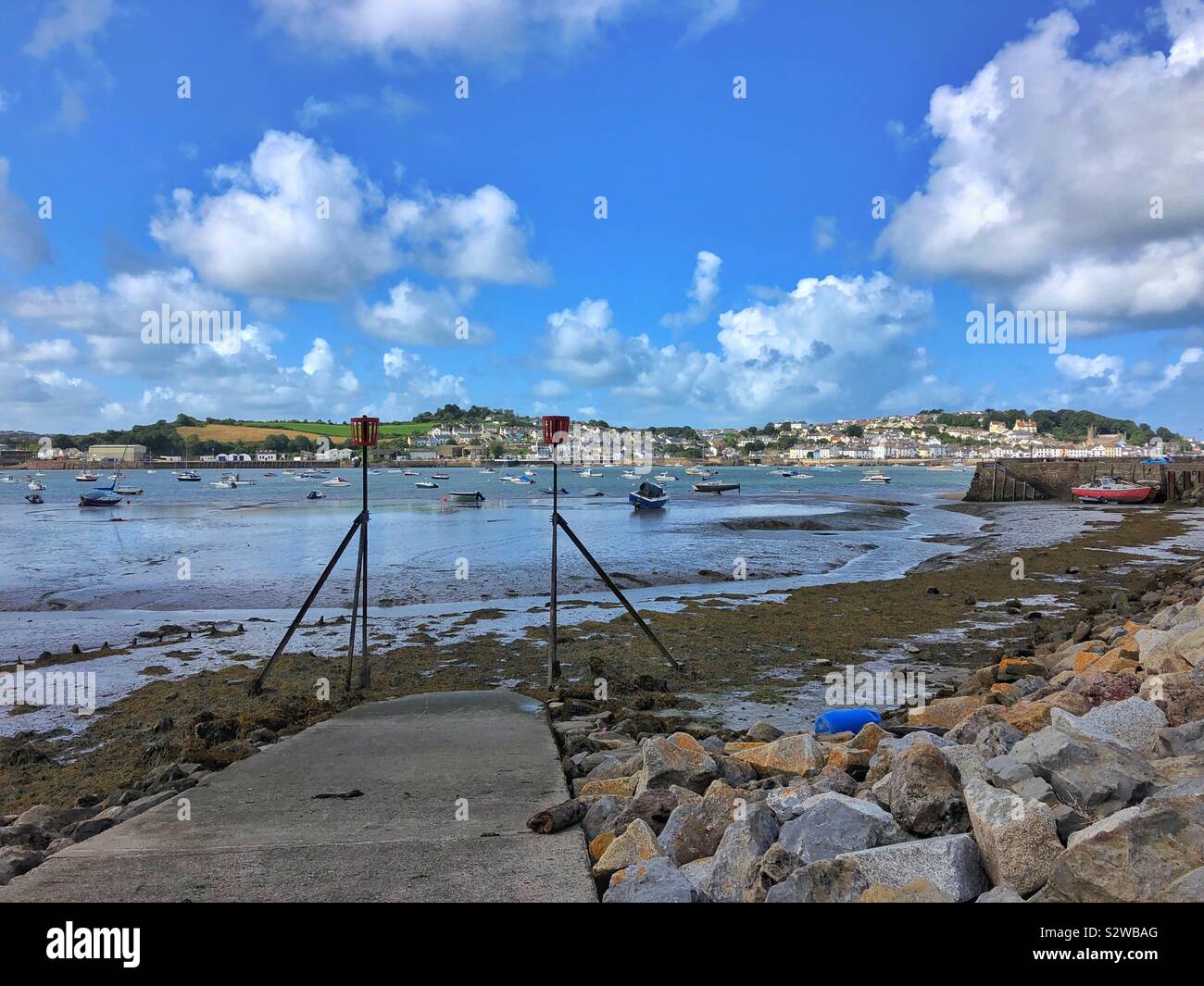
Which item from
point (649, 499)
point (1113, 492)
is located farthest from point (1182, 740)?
point (1113, 492)

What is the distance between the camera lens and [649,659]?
40.8ft

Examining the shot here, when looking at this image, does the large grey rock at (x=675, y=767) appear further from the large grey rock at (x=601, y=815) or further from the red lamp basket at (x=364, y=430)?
the red lamp basket at (x=364, y=430)

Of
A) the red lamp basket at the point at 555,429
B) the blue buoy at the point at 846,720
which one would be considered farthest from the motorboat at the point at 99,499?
the blue buoy at the point at 846,720

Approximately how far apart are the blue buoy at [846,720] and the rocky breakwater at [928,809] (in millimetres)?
917

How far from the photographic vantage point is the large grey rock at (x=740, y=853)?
3807 mm

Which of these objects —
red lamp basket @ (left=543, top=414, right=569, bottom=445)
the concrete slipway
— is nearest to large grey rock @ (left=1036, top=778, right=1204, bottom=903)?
the concrete slipway

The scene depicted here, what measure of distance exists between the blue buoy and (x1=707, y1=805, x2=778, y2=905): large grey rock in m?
3.84

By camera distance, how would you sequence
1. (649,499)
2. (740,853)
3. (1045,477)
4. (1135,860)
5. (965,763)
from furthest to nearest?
→ (1045,477) < (649,499) < (965,763) < (740,853) < (1135,860)

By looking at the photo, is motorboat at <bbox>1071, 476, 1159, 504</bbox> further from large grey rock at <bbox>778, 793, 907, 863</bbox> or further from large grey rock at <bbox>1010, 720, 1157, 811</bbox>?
large grey rock at <bbox>778, 793, 907, 863</bbox>

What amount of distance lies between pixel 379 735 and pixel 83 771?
278cm

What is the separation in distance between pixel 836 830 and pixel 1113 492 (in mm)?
60181

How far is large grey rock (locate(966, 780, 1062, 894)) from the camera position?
11.4 ft

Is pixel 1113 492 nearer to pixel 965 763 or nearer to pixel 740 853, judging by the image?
pixel 965 763
